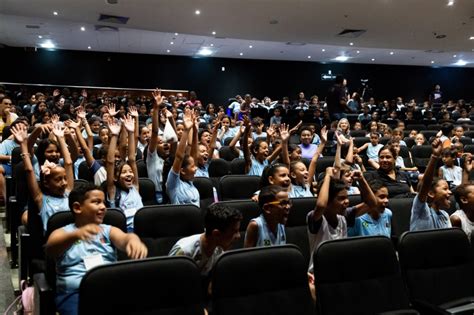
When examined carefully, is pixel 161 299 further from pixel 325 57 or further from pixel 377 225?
pixel 325 57

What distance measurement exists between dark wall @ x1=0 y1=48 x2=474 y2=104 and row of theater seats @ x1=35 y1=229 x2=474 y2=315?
17351 millimetres

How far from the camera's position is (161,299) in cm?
173

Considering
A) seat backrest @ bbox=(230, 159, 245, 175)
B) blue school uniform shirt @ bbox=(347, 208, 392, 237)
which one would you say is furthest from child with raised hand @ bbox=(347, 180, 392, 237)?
seat backrest @ bbox=(230, 159, 245, 175)

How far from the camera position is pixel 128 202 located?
3.30 meters

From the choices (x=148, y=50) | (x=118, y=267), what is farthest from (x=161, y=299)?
(x=148, y=50)

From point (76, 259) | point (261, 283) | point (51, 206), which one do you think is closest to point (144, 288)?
point (261, 283)

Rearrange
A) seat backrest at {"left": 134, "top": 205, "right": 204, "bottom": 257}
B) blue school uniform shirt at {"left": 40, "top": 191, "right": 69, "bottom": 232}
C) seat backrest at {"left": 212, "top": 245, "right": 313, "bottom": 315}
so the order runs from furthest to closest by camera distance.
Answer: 1. blue school uniform shirt at {"left": 40, "top": 191, "right": 69, "bottom": 232}
2. seat backrest at {"left": 134, "top": 205, "right": 204, "bottom": 257}
3. seat backrest at {"left": 212, "top": 245, "right": 313, "bottom": 315}

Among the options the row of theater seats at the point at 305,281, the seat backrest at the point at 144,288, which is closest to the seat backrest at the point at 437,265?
the row of theater seats at the point at 305,281

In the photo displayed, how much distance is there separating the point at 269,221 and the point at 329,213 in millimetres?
430

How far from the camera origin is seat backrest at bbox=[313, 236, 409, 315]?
203 cm

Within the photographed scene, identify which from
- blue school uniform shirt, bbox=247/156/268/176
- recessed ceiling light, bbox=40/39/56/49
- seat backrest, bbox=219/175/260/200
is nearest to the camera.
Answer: seat backrest, bbox=219/175/260/200

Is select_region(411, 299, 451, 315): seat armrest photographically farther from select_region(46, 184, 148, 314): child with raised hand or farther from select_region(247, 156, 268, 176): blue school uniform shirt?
select_region(247, 156, 268, 176): blue school uniform shirt

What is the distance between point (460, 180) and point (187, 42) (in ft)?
38.0

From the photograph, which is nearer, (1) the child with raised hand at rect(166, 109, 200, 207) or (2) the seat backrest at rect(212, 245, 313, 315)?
(2) the seat backrest at rect(212, 245, 313, 315)
